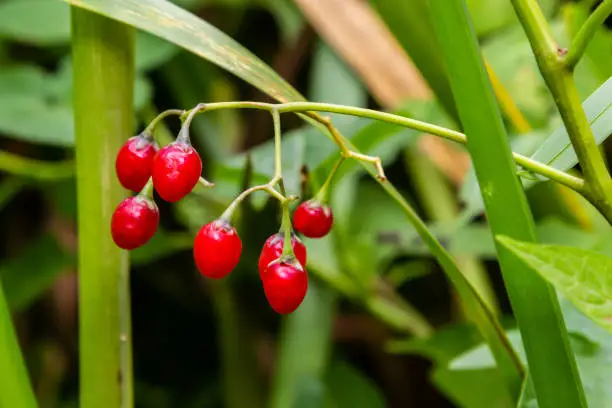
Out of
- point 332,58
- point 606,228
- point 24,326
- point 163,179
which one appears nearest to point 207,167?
point 332,58

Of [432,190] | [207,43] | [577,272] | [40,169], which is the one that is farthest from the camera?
[432,190]

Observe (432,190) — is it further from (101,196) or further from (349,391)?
(101,196)

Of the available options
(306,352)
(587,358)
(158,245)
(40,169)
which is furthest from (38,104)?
(587,358)

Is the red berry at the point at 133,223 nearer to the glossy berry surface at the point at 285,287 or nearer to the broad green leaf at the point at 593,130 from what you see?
the glossy berry surface at the point at 285,287

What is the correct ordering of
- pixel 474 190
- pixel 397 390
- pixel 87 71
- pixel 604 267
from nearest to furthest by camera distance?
pixel 604 267
pixel 87 71
pixel 474 190
pixel 397 390

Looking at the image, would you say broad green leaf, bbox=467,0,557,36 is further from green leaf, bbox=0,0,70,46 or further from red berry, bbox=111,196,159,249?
red berry, bbox=111,196,159,249

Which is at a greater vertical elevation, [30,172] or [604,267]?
[30,172]

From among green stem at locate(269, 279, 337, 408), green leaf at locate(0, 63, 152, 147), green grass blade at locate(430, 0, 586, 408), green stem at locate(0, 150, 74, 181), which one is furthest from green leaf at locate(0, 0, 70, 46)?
green grass blade at locate(430, 0, 586, 408)

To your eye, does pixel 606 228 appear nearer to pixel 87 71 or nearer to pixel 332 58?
pixel 332 58

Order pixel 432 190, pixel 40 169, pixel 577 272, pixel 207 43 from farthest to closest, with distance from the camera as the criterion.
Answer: pixel 432 190, pixel 40 169, pixel 207 43, pixel 577 272
